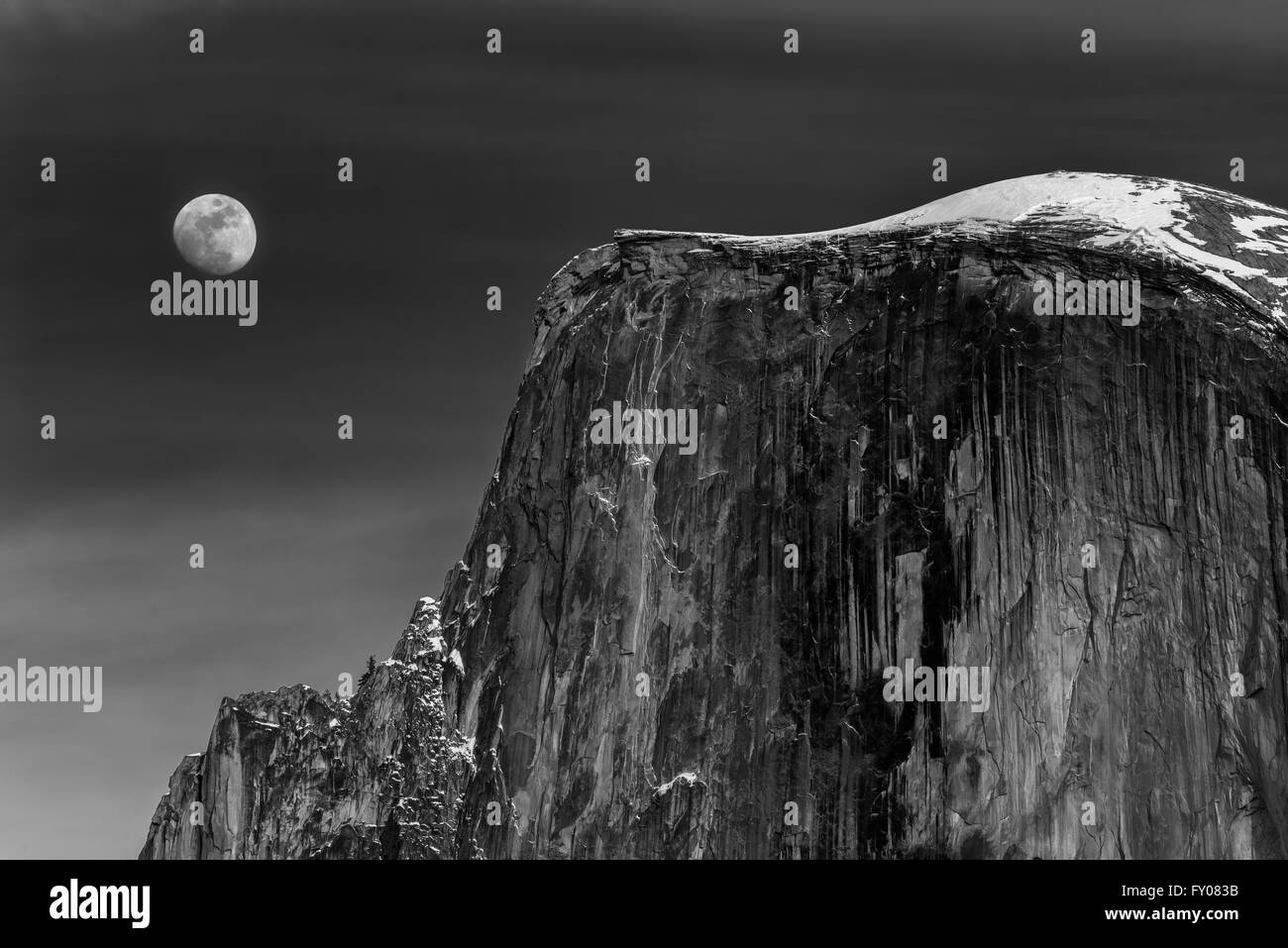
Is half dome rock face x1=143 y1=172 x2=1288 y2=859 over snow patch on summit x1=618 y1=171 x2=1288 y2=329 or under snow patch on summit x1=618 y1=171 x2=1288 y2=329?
under

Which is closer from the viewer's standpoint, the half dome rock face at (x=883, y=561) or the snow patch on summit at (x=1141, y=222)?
the half dome rock face at (x=883, y=561)

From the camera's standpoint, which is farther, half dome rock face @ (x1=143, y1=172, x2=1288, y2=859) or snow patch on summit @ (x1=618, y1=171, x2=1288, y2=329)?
snow patch on summit @ (x1=618, y1=171, x2=1288, y2=329)

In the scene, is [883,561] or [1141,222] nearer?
[883,561]

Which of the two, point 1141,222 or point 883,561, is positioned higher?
point 1141,222

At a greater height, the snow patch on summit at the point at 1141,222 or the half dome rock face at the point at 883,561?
the snow patch on summit at the point at 1141,222
